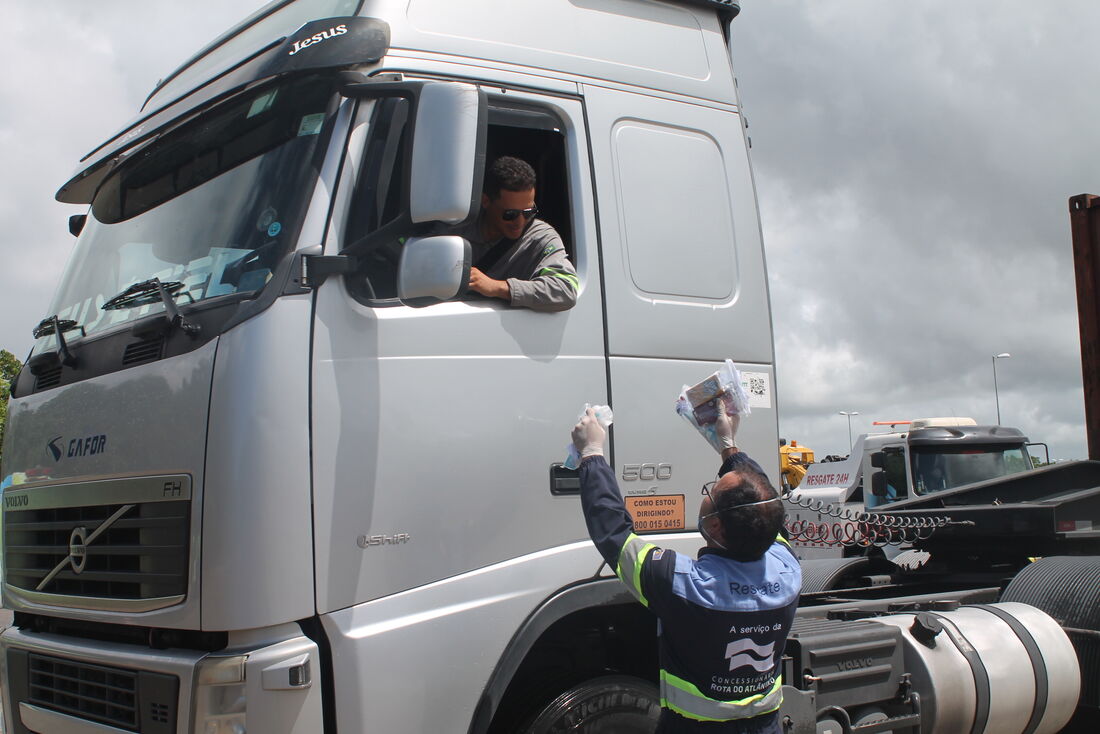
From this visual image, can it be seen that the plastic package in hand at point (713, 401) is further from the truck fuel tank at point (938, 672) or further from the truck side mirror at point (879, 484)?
the truck side mirror at point (879, 484)

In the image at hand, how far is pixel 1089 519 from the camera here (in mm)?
6168

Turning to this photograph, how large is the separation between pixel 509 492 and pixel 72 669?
1586 mm

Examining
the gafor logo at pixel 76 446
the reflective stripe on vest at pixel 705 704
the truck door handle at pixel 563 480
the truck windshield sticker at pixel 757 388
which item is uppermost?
the truck windshield sticker at pixel 757 388

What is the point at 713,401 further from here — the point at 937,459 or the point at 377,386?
the point at 937,459

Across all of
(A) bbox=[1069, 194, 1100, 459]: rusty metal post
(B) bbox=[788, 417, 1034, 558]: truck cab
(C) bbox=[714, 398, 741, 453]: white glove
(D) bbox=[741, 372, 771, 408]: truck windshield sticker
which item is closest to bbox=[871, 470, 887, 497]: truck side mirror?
(B) bbox=[788, 417, 1034, 558]: truck cab

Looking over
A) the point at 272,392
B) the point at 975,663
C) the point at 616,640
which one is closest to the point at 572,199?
the point at 272,392

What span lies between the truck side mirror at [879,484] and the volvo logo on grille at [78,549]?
12.3 m

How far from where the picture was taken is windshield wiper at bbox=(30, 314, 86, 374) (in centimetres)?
349

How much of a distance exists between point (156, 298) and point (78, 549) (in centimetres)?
88

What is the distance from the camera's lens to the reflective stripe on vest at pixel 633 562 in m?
2.90

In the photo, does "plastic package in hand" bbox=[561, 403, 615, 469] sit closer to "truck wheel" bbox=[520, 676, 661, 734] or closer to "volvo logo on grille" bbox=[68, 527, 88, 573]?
"truck wheel" bbox=[520, 676, 661, 734]

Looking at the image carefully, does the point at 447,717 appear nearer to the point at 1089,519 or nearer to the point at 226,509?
the point at 226,509

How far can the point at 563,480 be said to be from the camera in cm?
333

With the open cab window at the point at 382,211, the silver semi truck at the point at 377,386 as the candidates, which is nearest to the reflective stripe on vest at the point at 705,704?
the silver semi truck at the point at 377,386
